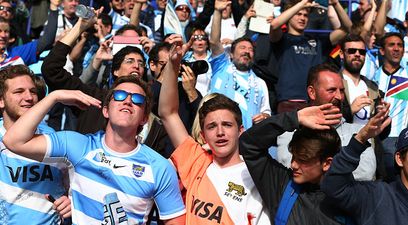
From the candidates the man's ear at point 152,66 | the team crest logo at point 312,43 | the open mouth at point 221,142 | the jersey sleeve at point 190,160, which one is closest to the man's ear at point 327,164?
the open mouth at point 221,142

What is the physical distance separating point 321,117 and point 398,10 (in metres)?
8.37

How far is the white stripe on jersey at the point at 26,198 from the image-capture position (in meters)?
5.24

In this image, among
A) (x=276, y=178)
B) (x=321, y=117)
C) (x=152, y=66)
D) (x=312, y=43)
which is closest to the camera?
(x=321, y=117)

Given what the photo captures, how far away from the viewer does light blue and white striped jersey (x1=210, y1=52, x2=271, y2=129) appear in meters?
8.77

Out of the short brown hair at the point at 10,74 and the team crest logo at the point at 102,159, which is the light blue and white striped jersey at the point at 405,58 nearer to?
the short brown hair at the point at 10,74

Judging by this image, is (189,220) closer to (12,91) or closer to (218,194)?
(218,194)

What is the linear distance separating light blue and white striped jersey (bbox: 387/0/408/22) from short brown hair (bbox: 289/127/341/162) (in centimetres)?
805

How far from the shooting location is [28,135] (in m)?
4.74

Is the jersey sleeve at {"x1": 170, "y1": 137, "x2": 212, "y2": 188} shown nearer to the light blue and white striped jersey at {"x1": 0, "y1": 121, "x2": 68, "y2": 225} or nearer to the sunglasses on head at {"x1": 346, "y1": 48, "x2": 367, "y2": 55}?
the light blue and white striped jersey at {"x1": 0, "y1": 121, "x2": 68, "y2": 225}

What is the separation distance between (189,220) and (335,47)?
5.98m

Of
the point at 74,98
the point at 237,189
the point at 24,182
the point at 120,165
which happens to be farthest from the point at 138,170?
the point at 24,182

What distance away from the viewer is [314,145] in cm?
492

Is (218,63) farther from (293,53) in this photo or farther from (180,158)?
(180,158)

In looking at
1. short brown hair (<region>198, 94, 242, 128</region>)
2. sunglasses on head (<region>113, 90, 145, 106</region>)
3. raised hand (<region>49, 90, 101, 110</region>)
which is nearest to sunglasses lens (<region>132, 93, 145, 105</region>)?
sunglasses on head (<region>113, 90, 145, 106</region>)
